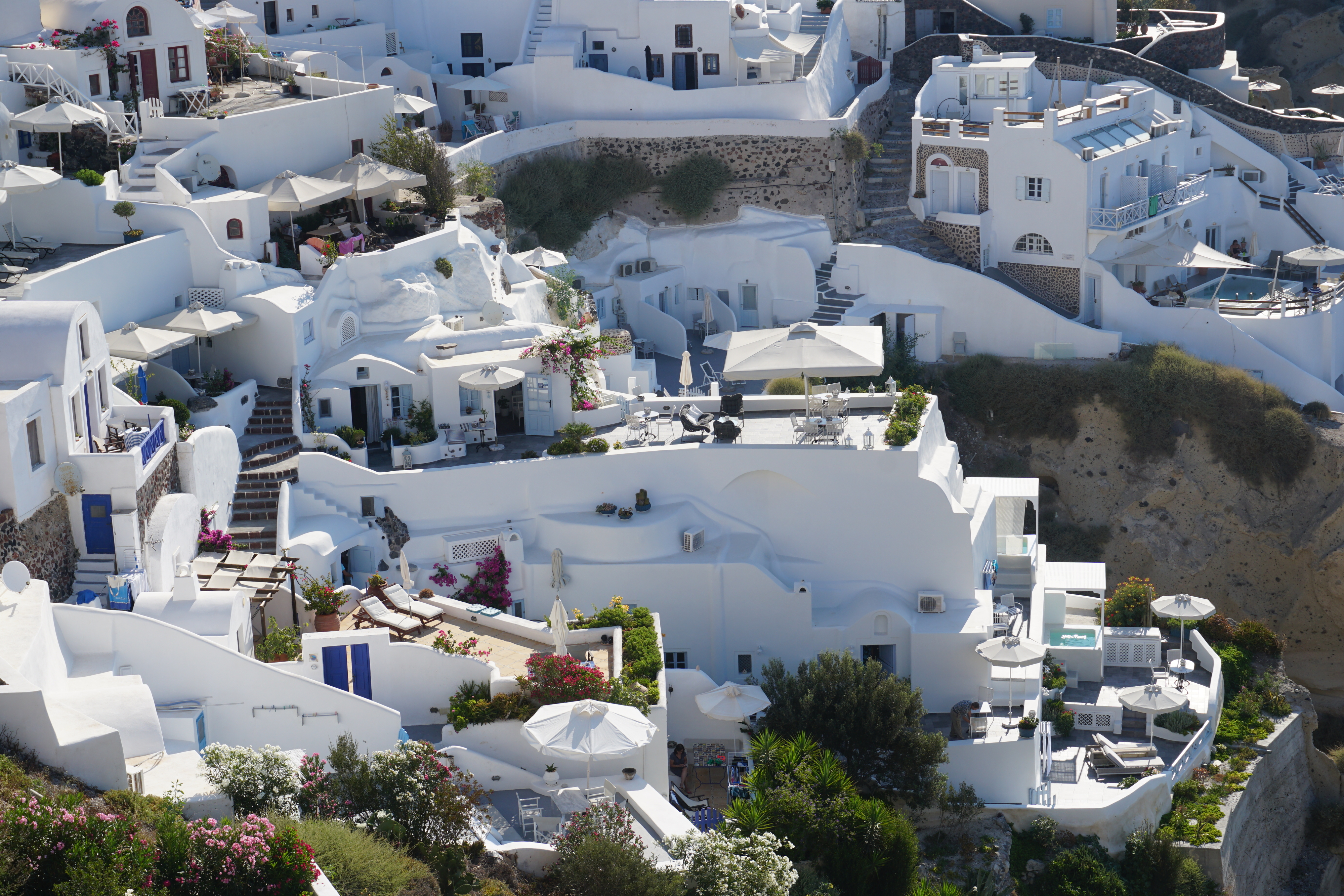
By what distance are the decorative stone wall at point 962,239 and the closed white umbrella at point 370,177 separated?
1783cm

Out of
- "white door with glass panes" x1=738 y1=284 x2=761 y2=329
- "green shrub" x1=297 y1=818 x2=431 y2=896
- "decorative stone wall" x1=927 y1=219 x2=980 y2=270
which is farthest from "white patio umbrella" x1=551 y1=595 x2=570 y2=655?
"decorative stone wall" x1=927 y1=219 x2=980 y2=270

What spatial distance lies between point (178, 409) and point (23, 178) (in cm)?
732

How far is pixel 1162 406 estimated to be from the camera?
2094 inches

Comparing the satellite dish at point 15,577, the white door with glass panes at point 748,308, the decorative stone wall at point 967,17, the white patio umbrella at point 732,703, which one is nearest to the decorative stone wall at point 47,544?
the satellite dish at point 15,577

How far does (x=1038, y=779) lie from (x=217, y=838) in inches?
780

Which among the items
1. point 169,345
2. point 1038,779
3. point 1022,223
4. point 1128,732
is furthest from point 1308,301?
Result: point 169,345

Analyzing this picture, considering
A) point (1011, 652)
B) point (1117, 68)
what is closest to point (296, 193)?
point (1011, 652)

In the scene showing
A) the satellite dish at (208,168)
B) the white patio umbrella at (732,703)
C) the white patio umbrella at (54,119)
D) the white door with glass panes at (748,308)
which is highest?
the white patio umbrella at (54,119)

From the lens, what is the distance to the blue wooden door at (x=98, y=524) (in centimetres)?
3388

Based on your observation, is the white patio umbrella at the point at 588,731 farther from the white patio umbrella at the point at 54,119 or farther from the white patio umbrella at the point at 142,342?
the white patio umbrella at the point at 54,119

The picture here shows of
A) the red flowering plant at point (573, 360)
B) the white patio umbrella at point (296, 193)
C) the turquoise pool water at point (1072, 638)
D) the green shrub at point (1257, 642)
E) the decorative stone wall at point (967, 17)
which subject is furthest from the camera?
the decorative stone wall at point (967, 17)

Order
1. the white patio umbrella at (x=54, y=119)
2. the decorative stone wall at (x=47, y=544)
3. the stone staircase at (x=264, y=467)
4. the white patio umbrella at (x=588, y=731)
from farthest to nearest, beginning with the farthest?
the white patio umbrella at (x=54, y=119)
the stone staircase at (x=264, y=467)
the decorative stone wall at (x=47, y=544)
the white patio umbrella at (x=588, y=731)

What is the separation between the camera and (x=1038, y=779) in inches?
1481

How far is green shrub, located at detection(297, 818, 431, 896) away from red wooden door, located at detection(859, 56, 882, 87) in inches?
→ 1678
